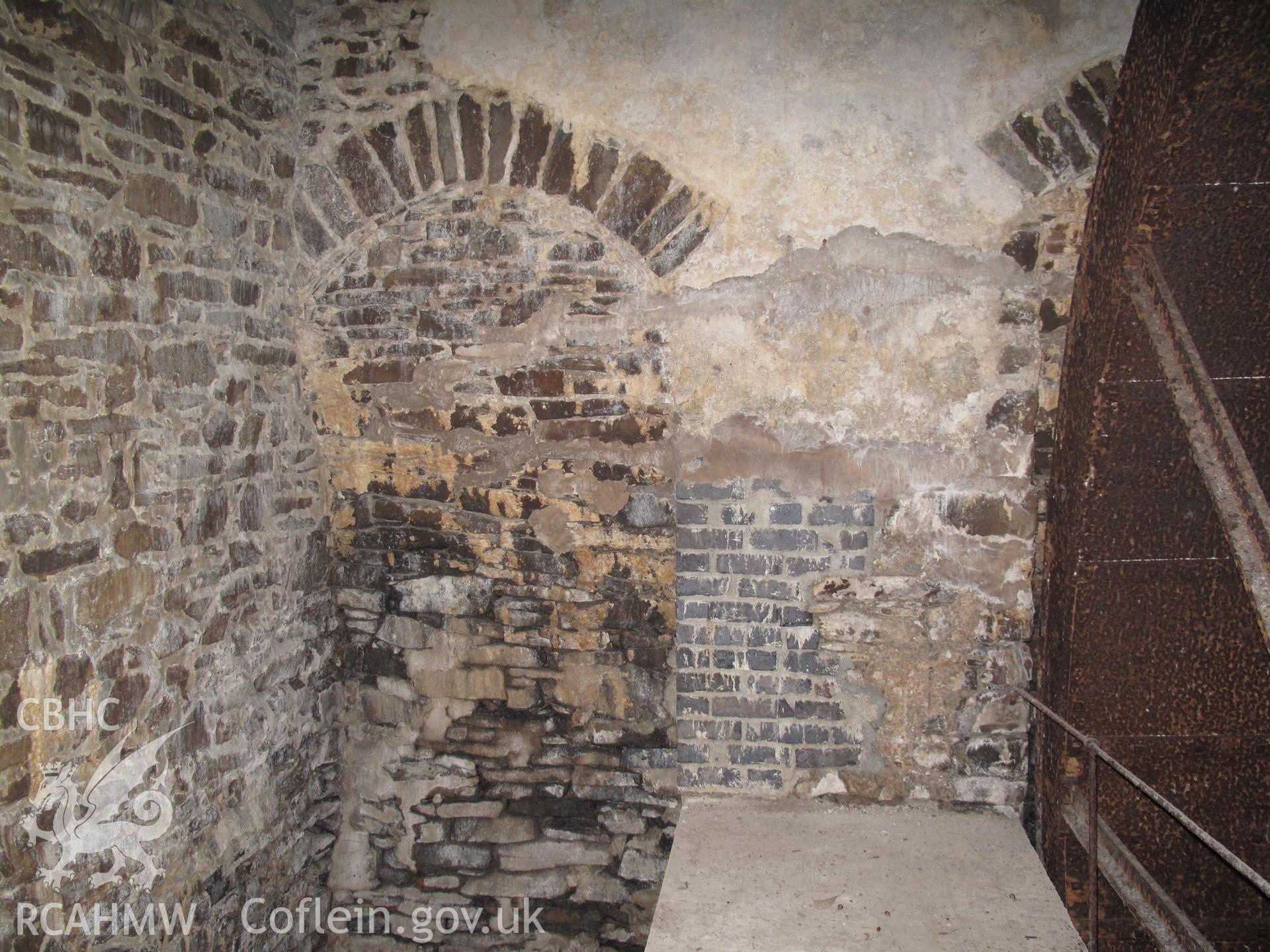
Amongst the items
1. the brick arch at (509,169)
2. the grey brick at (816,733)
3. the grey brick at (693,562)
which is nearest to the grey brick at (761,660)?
the grey brick at (816,733)

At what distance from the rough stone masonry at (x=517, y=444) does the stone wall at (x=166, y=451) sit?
14 millimetres

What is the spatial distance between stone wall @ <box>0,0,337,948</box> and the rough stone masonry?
1 cm

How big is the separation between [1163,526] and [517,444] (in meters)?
2.06

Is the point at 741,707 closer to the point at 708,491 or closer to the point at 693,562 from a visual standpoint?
the point at 693,562

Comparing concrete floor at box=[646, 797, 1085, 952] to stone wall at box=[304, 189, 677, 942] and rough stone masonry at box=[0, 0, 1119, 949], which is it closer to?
rough stone masonry at box=[0, 0, 1119, 949]

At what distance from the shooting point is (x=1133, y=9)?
2.35 meters

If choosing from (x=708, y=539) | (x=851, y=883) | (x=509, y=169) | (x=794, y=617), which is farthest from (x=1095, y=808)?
(x=509, y=169)

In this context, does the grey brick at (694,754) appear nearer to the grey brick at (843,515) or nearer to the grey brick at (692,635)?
the grey brick at (692,635)

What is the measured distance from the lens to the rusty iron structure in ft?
6.64

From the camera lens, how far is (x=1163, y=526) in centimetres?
238

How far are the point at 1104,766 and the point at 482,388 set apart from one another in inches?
92.8

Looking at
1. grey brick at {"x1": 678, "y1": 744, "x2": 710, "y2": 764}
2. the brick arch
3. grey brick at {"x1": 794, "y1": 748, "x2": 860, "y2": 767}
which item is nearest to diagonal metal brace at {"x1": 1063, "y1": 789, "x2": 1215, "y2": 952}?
grey brick at {"x1": 794, "y1": 748, "x2": 860, "y2": 767}

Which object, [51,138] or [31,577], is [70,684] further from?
[51,138]

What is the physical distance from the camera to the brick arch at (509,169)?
104 inches
